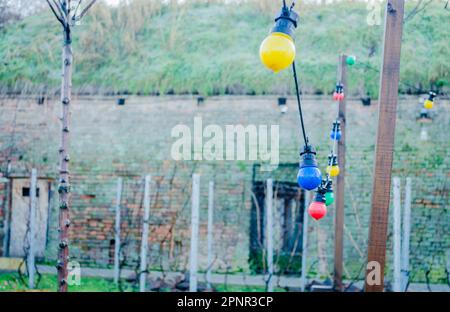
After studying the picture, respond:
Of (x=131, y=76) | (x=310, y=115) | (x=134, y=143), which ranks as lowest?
(x=134, y=143)

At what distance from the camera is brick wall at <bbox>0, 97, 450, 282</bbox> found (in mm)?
8602

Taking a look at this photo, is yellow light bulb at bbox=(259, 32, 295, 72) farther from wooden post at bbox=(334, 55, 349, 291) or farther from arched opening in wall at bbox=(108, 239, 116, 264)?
arched opening in wall at bbox=(108, 239, 116, 264)

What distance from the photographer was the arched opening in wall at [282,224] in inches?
349

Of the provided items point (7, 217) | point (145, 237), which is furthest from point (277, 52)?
point (7, 217)

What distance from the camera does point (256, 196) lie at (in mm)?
9031

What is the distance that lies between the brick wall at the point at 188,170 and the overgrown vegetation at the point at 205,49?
351 mm

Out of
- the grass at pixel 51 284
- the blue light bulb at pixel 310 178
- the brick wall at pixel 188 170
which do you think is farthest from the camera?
the brick wall at pixel 188 170

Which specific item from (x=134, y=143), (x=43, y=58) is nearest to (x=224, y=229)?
(x=134, y=143)

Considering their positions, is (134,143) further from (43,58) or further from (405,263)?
(405,263)

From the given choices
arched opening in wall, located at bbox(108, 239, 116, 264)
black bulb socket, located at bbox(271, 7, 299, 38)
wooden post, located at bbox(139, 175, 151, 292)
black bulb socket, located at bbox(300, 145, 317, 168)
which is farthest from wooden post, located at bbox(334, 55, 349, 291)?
arched opening in wall, located at bbox(108, 239, 116, 264)

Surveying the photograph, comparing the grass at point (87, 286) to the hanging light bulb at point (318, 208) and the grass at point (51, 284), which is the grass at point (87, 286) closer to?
the grass at point (51, 284)

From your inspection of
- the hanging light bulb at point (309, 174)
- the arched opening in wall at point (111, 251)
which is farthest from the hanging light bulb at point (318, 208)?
the arched opening in wall at point (111, 251)

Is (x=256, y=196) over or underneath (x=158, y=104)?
underneath
